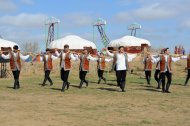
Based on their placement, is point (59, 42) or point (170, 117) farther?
point (59, 42)

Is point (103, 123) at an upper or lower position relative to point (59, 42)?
lower

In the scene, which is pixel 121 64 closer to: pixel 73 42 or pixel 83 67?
pixel 83 67

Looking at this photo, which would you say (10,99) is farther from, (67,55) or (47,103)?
(67,55)

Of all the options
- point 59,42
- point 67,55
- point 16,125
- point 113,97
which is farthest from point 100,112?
point 59,42

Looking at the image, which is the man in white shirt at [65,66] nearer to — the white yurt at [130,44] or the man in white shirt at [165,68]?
the man in white shirt at [165,68]

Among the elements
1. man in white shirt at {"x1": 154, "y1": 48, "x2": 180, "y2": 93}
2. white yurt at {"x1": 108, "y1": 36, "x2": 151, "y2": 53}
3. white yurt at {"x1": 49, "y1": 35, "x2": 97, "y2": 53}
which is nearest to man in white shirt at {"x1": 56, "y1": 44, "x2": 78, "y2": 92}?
man in white shirt at {"x1": 154, "y1": 48, "x2": 180, "y2": 93}

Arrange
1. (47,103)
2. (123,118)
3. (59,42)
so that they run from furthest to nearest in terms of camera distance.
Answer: (59,42), (47,103), (123,118)

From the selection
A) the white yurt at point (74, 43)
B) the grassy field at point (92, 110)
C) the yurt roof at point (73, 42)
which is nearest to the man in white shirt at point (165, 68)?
the grassy field at point (92, 110)

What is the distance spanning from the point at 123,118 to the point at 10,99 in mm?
4842

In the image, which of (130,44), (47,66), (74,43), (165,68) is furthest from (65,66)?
(130,44)

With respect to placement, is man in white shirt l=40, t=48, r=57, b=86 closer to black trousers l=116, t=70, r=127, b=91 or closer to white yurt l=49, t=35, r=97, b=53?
black trousers l=116, t=70, r=127, b=91

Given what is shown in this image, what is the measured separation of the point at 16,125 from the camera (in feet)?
28.3

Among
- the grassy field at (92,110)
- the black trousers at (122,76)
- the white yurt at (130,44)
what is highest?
the white yurt at (130,44)

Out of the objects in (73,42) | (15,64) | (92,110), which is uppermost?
(73,42)
